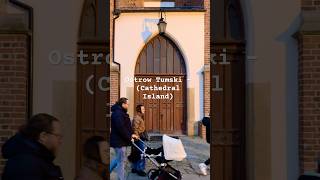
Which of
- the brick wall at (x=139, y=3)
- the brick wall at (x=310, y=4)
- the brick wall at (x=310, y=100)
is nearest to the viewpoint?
the brick wall at (x=310, y=100)

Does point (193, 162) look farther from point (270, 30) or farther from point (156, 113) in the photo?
point (156, 113)

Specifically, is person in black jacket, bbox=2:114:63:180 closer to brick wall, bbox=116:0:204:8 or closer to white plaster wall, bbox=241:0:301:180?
white plaster wall, bbox=241:0:301:180

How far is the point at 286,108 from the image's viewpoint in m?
6.59

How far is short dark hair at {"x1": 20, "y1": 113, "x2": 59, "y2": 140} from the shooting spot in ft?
10.7

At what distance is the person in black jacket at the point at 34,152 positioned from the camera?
3.04 metres

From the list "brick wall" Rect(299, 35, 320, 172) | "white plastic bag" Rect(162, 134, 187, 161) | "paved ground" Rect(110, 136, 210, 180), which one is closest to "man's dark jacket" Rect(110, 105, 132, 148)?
"white plastic bag" Rect(162, 134, 187, 161)

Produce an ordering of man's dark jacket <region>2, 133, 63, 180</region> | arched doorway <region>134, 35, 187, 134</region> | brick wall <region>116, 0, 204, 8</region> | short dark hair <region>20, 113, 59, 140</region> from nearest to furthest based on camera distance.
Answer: man's dark jacket <region>2, 133, 63, 180</region> < short dark hair <region>20, 113, 59, 140</region> < arched doorway <region>134, 35, 187, 134</region> < brick wall <region>116, 0, 204, 8</region>

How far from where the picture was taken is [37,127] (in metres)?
3.27

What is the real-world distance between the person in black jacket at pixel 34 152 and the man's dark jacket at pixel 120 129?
20.3 ft

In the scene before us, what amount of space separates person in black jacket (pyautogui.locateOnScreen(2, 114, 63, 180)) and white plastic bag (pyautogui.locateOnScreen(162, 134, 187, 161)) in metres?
6.38

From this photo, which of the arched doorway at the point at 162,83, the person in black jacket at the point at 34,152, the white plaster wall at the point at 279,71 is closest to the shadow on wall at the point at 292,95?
the white plaster wall at the point at 279,71

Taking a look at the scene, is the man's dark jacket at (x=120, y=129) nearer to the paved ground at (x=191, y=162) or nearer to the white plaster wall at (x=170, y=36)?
the paved ground at (x=191, y=162)

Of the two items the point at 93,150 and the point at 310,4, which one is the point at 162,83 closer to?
the point at 310,4

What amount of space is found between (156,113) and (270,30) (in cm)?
1747
